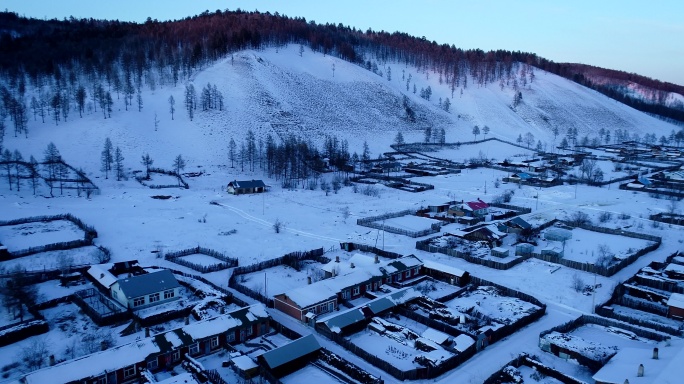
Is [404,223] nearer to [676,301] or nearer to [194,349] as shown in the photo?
[676,301]

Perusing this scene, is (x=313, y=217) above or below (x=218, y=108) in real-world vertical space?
below

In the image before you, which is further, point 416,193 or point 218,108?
point 218,108

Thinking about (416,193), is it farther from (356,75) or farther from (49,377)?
(356,75)

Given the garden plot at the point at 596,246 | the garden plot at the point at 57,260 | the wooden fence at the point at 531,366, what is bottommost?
the garden plot at the point at 57,260

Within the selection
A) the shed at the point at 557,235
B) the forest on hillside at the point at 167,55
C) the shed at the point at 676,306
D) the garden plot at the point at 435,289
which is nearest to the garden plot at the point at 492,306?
the garden plot at the point at 435,289

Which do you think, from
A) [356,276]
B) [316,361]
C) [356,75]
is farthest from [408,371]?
[356,75]

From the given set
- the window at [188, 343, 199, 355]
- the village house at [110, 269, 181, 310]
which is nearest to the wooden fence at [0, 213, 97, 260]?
the village house at [110, 269, 181, 310]

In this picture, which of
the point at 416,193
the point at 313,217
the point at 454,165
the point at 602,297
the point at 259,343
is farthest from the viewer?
the point at 454,165

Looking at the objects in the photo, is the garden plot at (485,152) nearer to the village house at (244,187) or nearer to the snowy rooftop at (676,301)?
the village house at (244,187)
